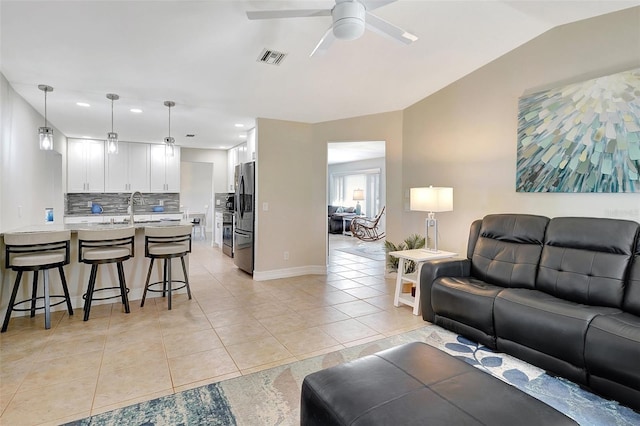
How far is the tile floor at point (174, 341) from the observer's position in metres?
2.07

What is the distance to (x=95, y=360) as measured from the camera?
2.48 meters

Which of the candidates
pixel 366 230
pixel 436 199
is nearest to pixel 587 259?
pixel 436 199

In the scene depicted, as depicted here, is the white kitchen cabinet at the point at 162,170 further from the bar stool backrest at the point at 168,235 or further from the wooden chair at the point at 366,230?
the wooden chair at the point at 366,230

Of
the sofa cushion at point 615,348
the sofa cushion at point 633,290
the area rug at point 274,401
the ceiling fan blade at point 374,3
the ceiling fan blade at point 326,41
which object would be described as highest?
the ceiling fan blade at point 374,3

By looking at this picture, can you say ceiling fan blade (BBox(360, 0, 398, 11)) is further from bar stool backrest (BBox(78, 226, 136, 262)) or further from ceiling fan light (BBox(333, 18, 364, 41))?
bar stool backrest (BBox(78, 226, 136, 262))

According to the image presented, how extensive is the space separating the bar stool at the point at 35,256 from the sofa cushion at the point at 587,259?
176 inches

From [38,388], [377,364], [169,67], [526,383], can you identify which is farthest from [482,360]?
[169,67]

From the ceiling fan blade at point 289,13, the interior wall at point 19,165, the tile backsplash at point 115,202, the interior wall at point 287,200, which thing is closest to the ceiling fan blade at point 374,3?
the ceiling fan blade at point 289,13

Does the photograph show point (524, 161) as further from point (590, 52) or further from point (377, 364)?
point (377, 364)

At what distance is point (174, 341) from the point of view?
2816 millimetres

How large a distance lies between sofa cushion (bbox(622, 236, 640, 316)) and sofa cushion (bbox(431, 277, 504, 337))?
79cm

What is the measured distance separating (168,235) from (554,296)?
152 inches

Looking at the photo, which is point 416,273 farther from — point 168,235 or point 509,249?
point 168,235

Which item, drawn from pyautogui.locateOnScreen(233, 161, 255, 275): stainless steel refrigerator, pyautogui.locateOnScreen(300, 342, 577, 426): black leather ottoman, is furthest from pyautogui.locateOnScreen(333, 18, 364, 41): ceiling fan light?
pyautogui.locateOnScreen(233, 161, 255, 275): stainless steel refrigerator
